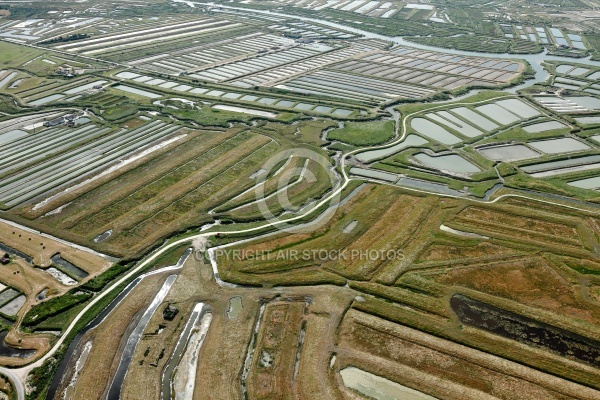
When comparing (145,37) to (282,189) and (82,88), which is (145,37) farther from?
(282,189)

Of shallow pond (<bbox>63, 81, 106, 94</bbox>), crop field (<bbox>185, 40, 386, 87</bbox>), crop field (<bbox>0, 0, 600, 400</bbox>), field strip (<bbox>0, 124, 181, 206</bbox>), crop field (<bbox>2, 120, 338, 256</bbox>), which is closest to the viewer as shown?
crop field (<bbox>0, 0, 600, 400</bbox>)

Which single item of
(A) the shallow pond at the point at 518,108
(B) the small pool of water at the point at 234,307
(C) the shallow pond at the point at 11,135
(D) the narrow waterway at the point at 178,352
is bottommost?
(D) the narrow waterway at the point at 178,352

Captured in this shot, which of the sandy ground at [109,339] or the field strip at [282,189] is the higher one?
the field strip at [282,189]

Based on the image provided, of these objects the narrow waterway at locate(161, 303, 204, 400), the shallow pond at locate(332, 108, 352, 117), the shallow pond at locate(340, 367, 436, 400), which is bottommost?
the narrow waterway at locate(161, 303, 204, 400)

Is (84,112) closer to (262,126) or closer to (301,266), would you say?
(262,126)

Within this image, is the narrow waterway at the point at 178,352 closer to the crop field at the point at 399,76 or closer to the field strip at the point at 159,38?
the crop field at the point at 399,76

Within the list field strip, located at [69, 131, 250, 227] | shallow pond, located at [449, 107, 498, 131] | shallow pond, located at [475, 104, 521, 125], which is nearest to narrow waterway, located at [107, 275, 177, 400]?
field strip, located at [69, 131, 250, 227]

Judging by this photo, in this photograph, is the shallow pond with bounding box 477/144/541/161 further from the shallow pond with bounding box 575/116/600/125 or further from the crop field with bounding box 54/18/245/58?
the crop field with bounding box 54/18/245/58

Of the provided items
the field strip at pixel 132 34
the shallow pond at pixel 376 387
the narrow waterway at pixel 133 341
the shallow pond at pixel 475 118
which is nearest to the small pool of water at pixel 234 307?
the narrow waterway at pixel 133 341

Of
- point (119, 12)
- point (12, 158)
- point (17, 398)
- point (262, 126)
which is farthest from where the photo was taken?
point (119, 12)

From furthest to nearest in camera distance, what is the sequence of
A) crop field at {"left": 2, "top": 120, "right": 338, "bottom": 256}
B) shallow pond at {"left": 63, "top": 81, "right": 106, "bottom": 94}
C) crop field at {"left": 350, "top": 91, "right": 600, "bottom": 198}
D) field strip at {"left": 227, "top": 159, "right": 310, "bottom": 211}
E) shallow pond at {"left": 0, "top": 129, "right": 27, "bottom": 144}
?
shallow pond at {"left": 63, "top": 81, "right": 106, "bottom": 94}
shallow pond at {"left": 0, "top": 129, "right": 27, "bottom": 144}
crop field at {"left": 350, "top": 91, "right": 600, "bottom": 198}
field strip at {"left": 227, "top": 159, "right": 310, "bottom": 211}
crop field at {"left": 2, "top": 120, "right": 338, "bottom": 256}

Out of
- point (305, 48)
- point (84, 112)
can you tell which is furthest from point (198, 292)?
point (305, 48)
